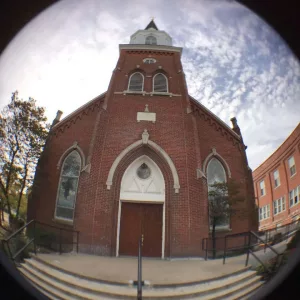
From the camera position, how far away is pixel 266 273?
4.49ft

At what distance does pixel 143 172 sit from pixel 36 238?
2.59ft

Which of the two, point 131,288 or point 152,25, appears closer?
point 131,288

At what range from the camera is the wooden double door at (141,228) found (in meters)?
1.42

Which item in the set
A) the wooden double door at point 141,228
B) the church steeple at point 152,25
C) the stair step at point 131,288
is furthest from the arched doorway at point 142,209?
the church steeple at point 152,25

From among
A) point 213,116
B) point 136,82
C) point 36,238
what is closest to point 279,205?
point 213,116

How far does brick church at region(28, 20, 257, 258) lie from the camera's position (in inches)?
56.9

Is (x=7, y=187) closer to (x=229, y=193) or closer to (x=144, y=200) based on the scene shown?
(x=144, y=200)

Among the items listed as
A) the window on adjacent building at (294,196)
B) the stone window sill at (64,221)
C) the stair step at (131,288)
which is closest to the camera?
the stair step at (131,288)

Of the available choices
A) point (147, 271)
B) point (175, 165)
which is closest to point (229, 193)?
point (175, 165)

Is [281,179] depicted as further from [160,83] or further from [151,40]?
[151,40]

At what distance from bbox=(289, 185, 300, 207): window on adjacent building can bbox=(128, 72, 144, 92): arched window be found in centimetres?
123

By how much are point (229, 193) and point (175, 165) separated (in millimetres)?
391

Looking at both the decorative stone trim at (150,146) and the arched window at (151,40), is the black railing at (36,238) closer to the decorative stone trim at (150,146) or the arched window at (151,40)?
the decorative stone trim at (150,146)

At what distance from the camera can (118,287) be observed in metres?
1.20
